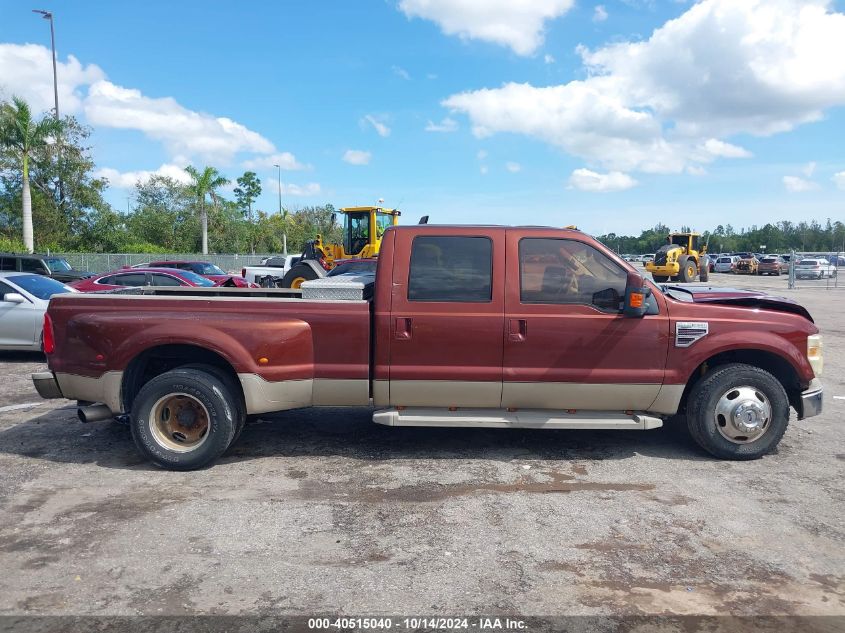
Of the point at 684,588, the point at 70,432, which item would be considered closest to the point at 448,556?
the point at 684,588

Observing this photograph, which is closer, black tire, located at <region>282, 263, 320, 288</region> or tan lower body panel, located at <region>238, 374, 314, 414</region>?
tan lower body panel, located at <region>238, 374, 314, 414</region>

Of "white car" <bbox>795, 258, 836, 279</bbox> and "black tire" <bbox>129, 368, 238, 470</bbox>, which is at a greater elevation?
"white car" <bbox>795, 258, 836, 279</bbox>

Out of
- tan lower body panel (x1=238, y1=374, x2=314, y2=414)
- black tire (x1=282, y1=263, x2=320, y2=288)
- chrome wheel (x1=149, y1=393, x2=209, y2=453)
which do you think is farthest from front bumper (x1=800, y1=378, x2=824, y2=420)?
black tire (x1=282, y1=263, x2=320, y2=288)

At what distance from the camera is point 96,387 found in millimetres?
5047

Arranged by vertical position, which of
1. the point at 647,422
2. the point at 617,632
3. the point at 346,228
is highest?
the point at 346,228

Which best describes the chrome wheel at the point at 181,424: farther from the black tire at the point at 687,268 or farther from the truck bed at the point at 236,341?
the black tire at the point at 687,268

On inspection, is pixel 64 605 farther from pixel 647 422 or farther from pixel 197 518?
pixel 647 422

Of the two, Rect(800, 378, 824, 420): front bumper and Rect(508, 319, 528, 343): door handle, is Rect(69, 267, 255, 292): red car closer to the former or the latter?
Rect(508, 319, 528, 343): door handle

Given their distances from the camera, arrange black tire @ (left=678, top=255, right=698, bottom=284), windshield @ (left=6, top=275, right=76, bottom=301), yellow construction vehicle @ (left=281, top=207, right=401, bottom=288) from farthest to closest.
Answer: black tire @ (left=678, top=255, right=698, bottom=284)
yellow construction vehicle @ (left=281, top=207, right=401, bottom=288)
windshield @ (left=6, top=275, right=76, bottom=301)

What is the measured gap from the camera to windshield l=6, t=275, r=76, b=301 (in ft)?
32.7

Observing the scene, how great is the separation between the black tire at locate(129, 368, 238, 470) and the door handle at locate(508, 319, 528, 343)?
2.29 meters

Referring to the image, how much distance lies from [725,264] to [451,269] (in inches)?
2141

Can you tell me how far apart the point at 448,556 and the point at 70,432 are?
4355 mm

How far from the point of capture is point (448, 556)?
3.66 m
